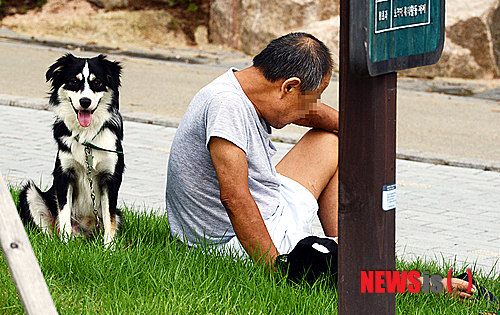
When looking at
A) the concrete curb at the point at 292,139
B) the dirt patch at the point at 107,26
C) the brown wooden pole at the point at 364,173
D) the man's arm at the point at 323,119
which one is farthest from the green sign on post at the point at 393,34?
the dirt patch at the point at 107,26

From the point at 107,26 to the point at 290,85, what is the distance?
14221mm

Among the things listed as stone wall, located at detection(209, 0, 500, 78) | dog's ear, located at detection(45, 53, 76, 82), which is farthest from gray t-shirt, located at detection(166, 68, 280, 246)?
stone wall, located at detection(209, 0, 500, 78)

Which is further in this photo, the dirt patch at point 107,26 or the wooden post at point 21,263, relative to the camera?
the dirt patch at point 107,26

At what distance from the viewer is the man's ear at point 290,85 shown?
321cm

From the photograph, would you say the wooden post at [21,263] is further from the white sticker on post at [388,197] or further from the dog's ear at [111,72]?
the dog's ear at [111,72]

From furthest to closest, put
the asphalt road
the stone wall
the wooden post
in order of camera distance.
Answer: the stone wall < the asphalt road < the wooden post

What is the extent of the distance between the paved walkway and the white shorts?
0.91 meters

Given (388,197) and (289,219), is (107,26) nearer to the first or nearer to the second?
(289,219)

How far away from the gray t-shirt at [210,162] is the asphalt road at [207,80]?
455 centimetres

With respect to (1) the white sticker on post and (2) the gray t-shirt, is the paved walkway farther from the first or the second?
(1) the white sticker on post

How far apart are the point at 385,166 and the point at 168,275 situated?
4.09ft

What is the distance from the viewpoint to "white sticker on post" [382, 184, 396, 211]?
Answer: 7.72 ft

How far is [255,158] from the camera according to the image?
3416mm

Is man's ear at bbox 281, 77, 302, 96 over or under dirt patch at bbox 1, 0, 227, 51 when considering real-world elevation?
under
